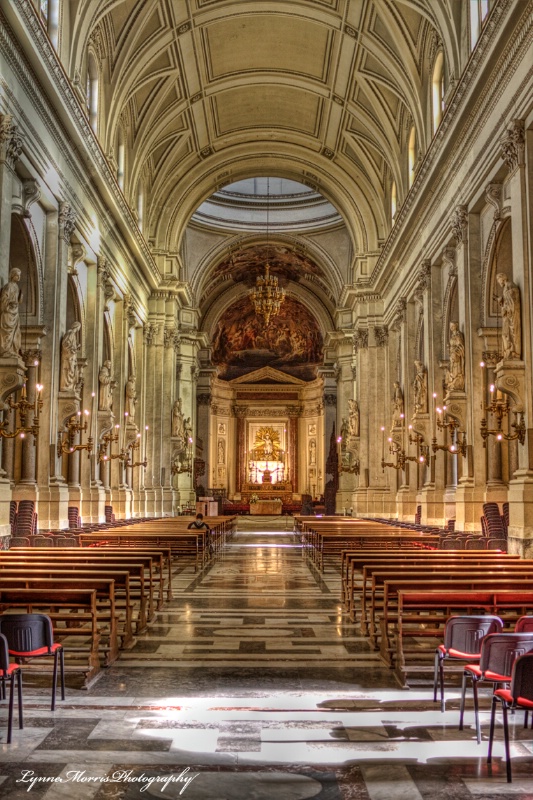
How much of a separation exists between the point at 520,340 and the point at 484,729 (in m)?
9.68

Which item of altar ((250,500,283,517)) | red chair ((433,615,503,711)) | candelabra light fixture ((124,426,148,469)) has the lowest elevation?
altar ((250,500,283,517))

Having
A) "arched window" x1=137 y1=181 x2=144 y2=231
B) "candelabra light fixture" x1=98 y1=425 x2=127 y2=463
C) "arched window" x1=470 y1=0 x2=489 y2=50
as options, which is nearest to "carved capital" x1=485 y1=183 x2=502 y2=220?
"arched window" x1=470 y1=0 x2=489 y2=50

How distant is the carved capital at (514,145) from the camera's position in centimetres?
1418

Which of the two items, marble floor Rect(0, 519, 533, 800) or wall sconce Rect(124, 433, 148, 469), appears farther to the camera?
wall sconce Rect(124, 433, 148, 469)

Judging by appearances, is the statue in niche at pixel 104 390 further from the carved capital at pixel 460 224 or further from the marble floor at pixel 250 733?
the marble floor at pixel 250 733

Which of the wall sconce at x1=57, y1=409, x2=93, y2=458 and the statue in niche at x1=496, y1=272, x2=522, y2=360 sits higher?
the statue in niche at x1=496, y1=272, x2=522, y2=360

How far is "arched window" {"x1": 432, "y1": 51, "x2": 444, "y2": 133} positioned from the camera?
69.4 feet

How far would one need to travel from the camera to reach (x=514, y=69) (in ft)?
48.2

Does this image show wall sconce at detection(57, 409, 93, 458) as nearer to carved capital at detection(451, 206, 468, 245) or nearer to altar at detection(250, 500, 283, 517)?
carved capital at detection(451, 206, 468, 245)

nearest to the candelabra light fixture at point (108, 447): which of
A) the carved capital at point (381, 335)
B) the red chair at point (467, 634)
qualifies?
the carved capital at point (381, 335)

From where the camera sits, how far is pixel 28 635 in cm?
580

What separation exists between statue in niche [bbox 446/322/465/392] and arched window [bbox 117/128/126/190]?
41.8 ft

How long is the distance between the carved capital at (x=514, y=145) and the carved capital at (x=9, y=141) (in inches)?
336

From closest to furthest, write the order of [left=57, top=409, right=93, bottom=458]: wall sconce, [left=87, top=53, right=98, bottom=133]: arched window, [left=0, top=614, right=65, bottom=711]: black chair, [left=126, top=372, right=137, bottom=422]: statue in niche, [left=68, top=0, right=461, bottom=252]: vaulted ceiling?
1. [left=0, top=614, right=65, bottom=711]: black chair
2. [left=57, top=409, right=93, bottom=458]: wall sconce
3. [left=87, top=53, right=98, bottom=133]: arched window
4. [left=68, top=0, right=461, bottom=252]: vaulted ceiling
5. [left=126, top=372, right=137, bottom=422]: statue in niche
